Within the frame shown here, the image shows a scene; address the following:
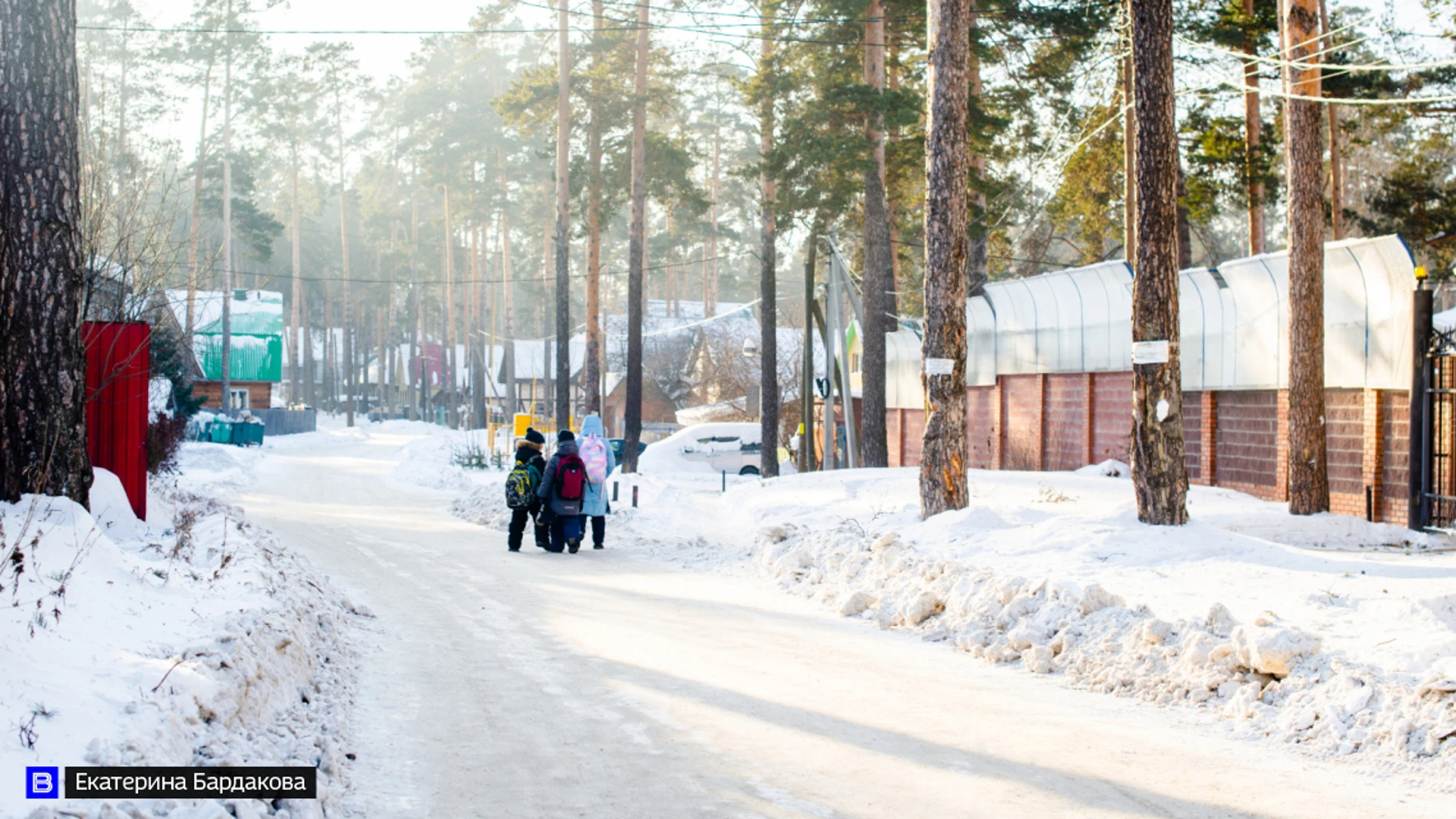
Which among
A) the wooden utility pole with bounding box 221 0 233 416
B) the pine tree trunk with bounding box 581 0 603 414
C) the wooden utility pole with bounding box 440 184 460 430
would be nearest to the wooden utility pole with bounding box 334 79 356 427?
the wooden utility pole with bounding box 440 184 460 430

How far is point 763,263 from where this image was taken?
3253cm

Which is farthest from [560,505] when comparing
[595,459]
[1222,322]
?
[1222,322]

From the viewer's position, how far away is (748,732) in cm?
634

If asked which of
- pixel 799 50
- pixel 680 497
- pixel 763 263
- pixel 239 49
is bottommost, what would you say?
pixel 680 497

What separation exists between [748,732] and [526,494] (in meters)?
8.94

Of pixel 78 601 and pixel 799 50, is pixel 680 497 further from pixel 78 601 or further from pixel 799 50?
pixel 78 601

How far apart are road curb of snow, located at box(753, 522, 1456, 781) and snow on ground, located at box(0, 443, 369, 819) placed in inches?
175

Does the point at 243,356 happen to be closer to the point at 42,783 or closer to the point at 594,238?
the point at 594,238

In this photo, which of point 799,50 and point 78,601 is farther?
point 799,50

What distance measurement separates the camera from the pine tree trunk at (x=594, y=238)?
31.3 metres

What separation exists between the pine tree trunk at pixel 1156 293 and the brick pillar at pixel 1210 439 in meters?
9.11

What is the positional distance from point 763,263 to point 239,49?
1554 inches

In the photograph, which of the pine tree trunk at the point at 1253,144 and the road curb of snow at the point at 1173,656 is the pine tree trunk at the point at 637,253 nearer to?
the pine tree trunk at the point at 1253,144

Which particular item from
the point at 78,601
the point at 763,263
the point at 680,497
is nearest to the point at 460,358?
the point at 763,263
